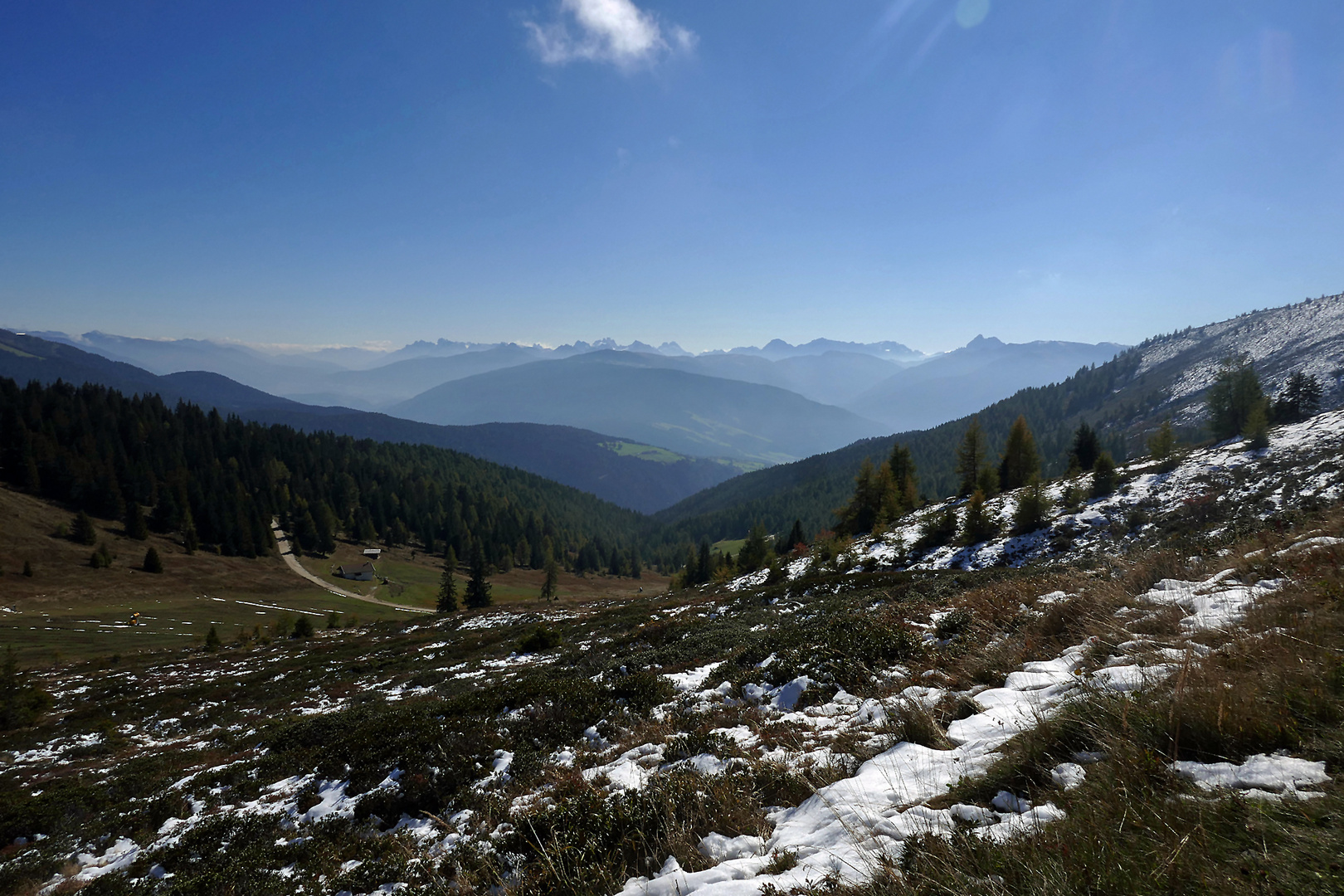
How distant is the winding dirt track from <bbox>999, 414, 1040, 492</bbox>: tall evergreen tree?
280 ft

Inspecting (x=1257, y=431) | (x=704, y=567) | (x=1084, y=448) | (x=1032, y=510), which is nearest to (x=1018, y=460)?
(x=1084, y=448)

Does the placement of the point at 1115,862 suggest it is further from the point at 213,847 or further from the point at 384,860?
the point at 213,847

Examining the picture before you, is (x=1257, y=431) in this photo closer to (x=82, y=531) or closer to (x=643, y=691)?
(x=643, y=691)

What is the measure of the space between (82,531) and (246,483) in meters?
43.4

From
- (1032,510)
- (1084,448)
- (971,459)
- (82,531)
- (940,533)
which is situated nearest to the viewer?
(1032,510)

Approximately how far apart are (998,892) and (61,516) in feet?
433

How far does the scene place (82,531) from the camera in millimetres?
75000

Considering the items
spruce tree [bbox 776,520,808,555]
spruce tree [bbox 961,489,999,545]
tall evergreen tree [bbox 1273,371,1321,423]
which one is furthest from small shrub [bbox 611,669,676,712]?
tall evergreen tree [bbox 1273,371,1321,423]

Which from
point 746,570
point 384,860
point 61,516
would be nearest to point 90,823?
point 384,860

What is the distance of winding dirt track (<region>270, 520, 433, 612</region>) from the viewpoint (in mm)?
79750

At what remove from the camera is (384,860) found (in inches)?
265

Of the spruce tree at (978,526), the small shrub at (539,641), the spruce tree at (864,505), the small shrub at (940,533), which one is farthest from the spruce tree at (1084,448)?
the small shrub at (539,641)

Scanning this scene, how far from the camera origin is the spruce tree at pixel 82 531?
7450 cm

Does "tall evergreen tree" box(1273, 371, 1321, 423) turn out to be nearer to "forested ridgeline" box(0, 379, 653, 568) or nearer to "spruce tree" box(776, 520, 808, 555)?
"spruce tree" box(776, 520, 808, 555)
